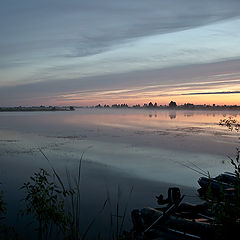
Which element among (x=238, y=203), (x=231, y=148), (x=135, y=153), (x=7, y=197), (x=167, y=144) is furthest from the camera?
(x=167, y=144)

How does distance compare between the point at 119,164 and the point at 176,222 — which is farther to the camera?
the point at 119,164

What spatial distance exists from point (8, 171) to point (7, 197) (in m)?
4.75

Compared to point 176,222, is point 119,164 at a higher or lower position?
lower

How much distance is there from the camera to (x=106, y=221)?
996cm

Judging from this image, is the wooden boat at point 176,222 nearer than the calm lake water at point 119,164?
Yes

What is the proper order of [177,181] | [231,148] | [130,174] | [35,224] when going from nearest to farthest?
[35,224], [177,181], [130,174], [231,148]

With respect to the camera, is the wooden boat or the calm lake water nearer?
the wooden boat

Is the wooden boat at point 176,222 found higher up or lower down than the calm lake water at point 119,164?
higher up

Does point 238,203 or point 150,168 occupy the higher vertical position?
point 238,203

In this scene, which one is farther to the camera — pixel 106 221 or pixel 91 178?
pixel 91 178

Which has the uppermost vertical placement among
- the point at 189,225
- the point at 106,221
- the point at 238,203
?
the point at 238,203

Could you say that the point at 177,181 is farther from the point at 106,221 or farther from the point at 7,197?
the point at 7,197

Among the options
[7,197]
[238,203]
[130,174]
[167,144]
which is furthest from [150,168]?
[238,203]

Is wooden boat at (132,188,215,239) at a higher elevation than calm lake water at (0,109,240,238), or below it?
higher
